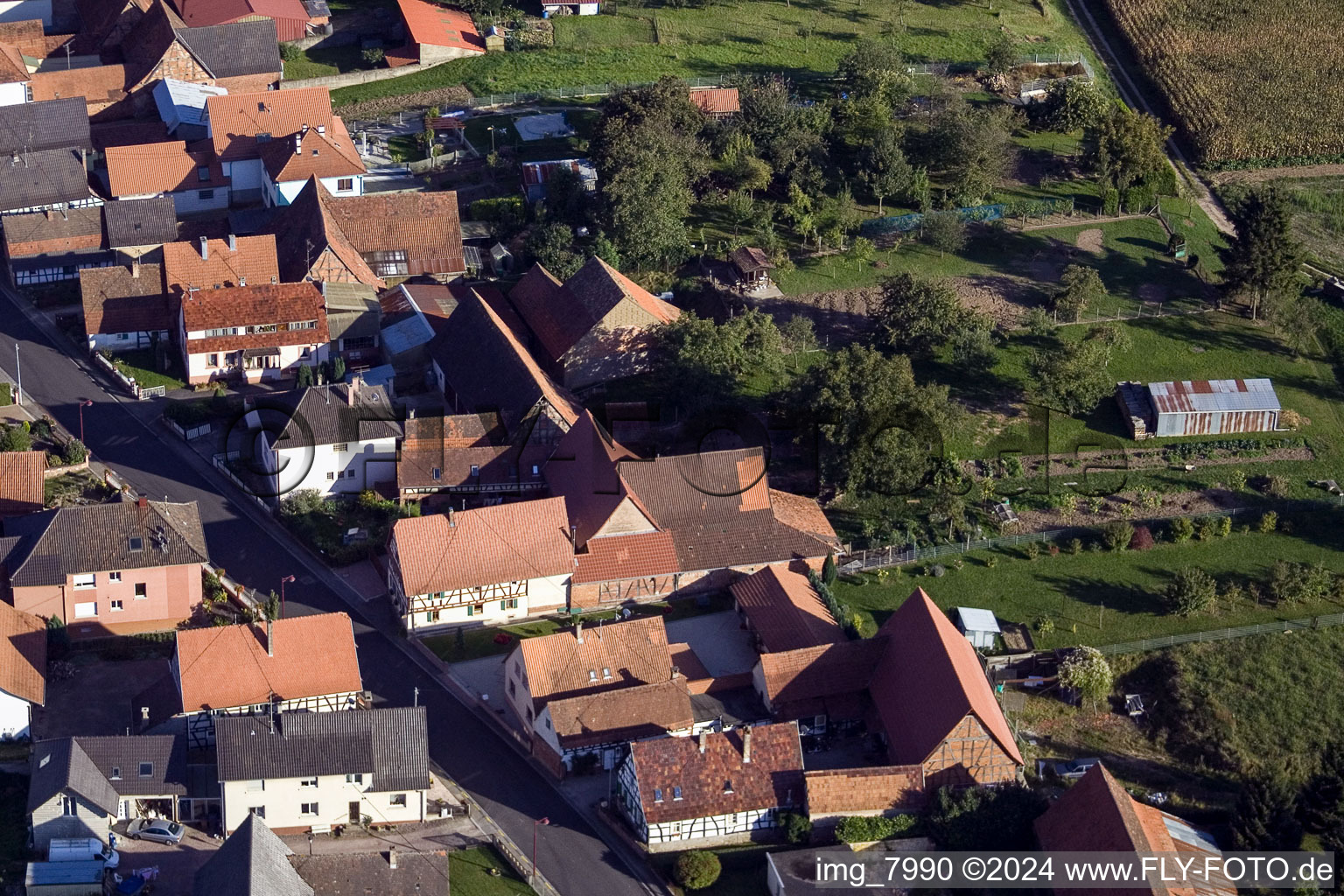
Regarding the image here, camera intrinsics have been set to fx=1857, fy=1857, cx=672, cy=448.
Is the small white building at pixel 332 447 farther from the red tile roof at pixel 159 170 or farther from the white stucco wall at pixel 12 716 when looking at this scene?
the red tile roof at pixel 159 170

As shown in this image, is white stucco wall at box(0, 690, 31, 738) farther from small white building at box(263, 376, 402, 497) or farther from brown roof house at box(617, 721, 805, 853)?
brown roof house at box(617, 721, 805, 853)

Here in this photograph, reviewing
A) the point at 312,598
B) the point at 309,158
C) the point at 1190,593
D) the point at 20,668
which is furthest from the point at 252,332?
the point at 1190,593

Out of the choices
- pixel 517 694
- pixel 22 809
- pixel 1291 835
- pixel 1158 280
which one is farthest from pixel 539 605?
pixel 1158 280

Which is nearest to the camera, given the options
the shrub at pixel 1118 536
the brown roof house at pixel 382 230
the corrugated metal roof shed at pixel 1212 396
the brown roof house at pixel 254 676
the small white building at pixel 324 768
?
the small white building at pixel 324 768

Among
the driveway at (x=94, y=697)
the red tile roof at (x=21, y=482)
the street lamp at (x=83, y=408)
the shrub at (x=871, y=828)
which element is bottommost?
the shrub at (x=871, y=828)

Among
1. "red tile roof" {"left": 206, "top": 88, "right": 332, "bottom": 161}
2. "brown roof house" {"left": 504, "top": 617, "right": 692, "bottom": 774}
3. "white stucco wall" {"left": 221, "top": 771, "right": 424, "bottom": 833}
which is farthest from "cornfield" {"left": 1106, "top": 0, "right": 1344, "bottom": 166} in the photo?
"white stucco wall" {"left": 221, "top": 771, "right": 424, "bottom": 833}

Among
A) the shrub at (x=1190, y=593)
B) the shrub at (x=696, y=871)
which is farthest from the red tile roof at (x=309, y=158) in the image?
the shrub at (x=696, y=871)
